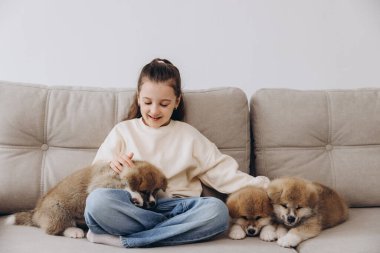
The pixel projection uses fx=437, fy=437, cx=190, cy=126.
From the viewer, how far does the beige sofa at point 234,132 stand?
86.0 inches

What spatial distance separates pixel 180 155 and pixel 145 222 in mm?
495

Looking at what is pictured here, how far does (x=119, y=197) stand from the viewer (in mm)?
1824

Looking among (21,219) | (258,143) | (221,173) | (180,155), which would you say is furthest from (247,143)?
(21,219)

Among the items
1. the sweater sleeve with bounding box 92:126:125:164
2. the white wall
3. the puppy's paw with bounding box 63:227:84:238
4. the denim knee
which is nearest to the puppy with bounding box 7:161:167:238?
the puppy's paw with bounding box 63:227:84:238

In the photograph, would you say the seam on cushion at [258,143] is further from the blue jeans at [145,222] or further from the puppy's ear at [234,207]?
the blue jeans at [145,222]

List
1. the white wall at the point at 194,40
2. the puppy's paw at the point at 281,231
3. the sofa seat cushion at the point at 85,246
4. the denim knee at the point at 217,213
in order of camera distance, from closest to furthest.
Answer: the sofa seat cushion at the point at 85,246, the denim knee at the point at 217,213, the puppy's paw at the point at 281,231, the white wall at the point at 194,40

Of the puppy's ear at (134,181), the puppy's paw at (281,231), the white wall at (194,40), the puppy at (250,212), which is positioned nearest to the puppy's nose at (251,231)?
the puppy at (250,212)

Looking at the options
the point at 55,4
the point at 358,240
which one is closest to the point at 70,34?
the point at 55,4

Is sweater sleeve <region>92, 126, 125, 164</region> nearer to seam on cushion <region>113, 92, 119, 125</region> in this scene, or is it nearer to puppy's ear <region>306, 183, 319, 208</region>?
seam on cushion <region>113, 92, 119, 125</region>

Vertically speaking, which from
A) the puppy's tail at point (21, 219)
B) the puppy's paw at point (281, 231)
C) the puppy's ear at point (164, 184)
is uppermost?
the puppy's ear at point (164, 184)

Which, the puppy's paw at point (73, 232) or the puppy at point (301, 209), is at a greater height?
the puppy at point (301, 209)

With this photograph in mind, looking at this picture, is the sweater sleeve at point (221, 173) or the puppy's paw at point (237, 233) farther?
the sweater sleeve at point (221, 173)

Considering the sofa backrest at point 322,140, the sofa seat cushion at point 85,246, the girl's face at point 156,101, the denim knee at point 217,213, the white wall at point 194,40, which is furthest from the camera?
the white wall at point 194,40

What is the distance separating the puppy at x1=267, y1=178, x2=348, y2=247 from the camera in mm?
1915
